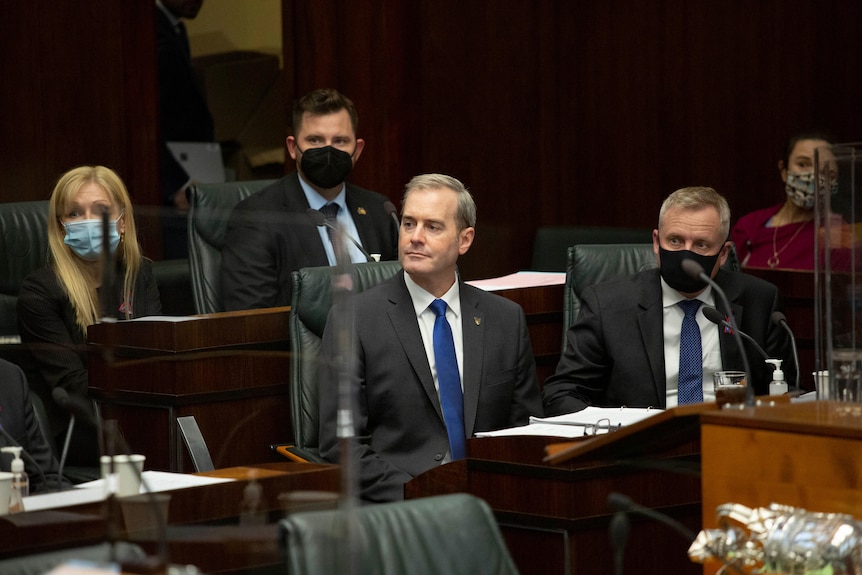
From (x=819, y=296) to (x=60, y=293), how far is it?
1.37 meters

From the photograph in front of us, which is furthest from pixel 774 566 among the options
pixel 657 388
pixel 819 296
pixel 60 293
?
pixel 657 388

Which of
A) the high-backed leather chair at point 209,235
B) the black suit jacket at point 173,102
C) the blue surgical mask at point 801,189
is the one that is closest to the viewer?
the high-backed leather chair at point 209,235

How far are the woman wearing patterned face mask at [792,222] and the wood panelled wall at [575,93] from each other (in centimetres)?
121

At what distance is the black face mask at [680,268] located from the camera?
146 inches

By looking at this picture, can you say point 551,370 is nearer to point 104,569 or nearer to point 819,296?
point 819,296

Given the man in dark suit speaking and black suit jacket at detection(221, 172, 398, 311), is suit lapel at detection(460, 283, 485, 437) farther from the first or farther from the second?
black suit jacket at detection(221, 172, 398, 311)

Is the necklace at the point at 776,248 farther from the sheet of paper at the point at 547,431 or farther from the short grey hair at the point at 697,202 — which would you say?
the sheet of paper at the point at 547,431

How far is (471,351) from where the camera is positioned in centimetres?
351

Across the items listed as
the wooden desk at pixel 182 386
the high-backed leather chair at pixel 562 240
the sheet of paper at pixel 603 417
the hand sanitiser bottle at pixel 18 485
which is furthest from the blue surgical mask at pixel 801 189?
the hand sanitiser bottle at pixel 18 485

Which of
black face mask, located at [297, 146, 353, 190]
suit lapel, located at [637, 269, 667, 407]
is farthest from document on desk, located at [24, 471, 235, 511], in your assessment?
black face mask, located at [297, 146, 353, 190]

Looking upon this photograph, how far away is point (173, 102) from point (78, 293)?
3357 millimetres

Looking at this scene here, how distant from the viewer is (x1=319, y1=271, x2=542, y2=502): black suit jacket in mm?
3357

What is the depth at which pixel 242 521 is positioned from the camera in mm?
2117

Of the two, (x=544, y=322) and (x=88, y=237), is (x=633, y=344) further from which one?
(x=88, y=237)
